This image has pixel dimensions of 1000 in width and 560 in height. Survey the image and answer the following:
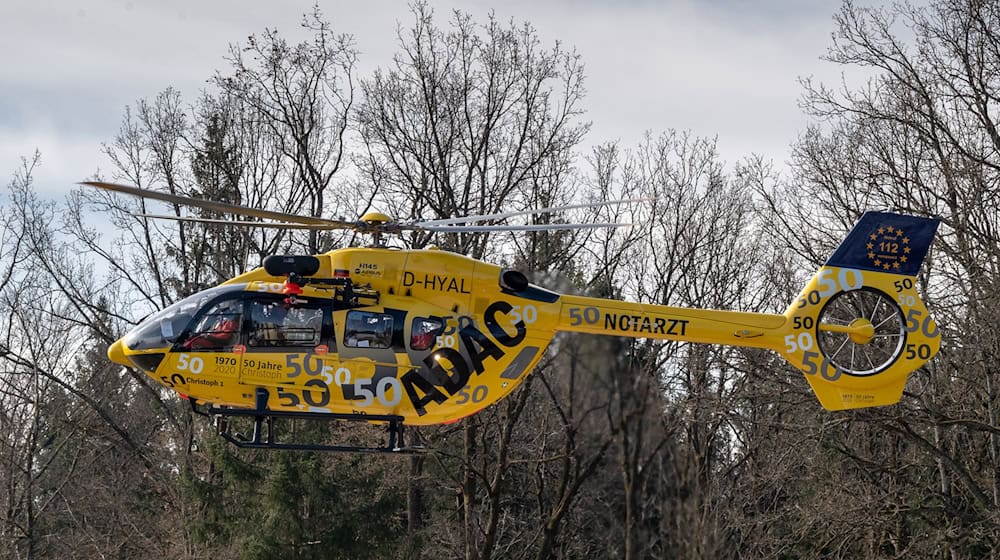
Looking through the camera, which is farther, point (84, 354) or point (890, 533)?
point (84, 354)

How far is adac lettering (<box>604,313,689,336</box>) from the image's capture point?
1260cm

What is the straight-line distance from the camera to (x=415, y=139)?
27125 mm

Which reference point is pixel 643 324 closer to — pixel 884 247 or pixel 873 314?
pixel 873 314

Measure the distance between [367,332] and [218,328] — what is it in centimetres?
190

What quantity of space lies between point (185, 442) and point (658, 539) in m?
22.1

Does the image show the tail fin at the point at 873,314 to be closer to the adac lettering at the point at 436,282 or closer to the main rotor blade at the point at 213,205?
the adac lettering at the point at 436,282

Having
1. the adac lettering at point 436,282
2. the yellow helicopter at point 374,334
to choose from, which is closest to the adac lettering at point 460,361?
the yellow helicopter at point 374,334

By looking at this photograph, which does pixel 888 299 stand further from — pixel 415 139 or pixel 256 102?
pixel 256 102

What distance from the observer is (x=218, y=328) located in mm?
13078

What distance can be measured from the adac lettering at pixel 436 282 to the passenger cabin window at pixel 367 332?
0.65 meters

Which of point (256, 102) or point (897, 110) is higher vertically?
point (256, 102)

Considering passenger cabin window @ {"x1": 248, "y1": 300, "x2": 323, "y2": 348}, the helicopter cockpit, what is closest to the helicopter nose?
the helicopter cockpit

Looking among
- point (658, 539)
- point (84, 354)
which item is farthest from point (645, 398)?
point (84, 354)

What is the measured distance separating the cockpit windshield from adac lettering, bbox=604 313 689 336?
183 inches
